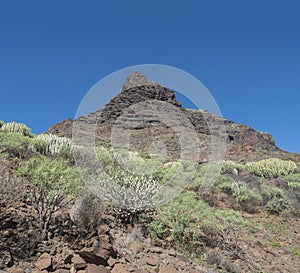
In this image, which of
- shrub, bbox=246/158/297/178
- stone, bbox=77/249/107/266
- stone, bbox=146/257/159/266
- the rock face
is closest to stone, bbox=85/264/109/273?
stone, bbox=77/249/107/266

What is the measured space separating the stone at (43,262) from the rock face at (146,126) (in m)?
17.0

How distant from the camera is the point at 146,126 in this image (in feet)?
110

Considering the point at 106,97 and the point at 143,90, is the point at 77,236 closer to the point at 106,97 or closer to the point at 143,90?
the point at 106,97

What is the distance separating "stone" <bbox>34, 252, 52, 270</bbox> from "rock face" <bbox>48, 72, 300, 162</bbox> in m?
17.0

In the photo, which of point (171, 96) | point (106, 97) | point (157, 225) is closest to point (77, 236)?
point (157, 225)

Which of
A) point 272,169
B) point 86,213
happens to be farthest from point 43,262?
point 272,169

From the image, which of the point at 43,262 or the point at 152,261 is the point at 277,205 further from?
the point at 43,262

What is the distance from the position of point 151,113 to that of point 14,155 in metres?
27.5

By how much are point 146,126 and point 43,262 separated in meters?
30.6

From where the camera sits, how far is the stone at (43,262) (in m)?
2.86

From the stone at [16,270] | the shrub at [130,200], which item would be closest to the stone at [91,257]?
the stone at [16,270]

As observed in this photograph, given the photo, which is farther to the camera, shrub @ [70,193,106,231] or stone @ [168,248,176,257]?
stone @ [168,248,176,257]

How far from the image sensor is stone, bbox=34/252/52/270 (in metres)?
2.86

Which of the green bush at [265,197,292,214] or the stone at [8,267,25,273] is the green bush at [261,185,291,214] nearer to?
the green bush at [265,197,292,214]
